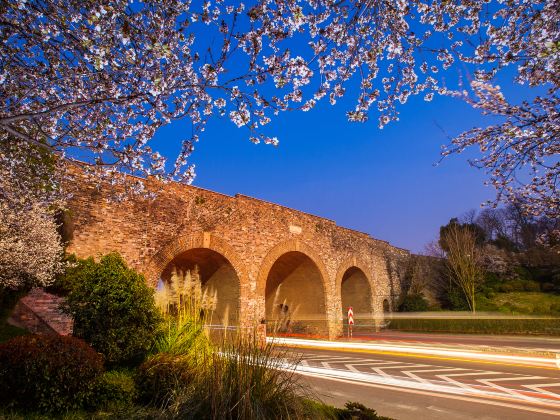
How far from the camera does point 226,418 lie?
9.09ft

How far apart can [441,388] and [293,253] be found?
35.6ft

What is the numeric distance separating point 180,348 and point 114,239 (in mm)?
5325

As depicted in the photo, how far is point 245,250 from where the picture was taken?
44.3ft

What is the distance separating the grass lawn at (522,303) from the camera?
65.1 ft

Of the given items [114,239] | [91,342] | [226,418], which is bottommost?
[226,418]

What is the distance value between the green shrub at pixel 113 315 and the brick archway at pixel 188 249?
14.8 ft

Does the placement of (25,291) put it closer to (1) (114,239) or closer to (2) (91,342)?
(1) (114,239)

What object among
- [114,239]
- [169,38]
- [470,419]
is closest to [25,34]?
[169,38]

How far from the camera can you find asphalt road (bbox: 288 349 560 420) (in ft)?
15.3

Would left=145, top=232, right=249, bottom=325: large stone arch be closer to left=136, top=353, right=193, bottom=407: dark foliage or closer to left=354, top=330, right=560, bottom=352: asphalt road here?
left=136, top=353, right=193, bottom=407: dark foliage

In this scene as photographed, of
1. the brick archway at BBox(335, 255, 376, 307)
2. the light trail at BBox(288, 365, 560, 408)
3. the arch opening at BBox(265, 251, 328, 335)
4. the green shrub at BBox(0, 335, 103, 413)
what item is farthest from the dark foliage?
the brick archway at BBox(335, 255, 376, 307)

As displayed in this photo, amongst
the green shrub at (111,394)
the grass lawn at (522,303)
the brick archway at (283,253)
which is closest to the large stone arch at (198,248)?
the brick archway at (283,253)

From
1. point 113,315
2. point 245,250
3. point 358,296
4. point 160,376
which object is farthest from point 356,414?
point 358,296

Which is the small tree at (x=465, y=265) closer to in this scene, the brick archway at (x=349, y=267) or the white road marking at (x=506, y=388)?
the brick archway at (x=349, y=267)
